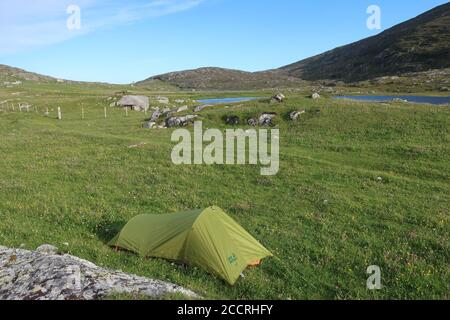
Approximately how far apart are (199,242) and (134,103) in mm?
75367

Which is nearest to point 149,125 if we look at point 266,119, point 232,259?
point 266,119

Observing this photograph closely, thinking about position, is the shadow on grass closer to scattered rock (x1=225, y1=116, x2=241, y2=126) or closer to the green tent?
the green tent

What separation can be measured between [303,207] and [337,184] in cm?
514

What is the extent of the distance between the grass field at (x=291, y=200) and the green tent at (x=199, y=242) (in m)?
0.41

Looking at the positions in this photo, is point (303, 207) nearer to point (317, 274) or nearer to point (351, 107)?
point (317, 274)

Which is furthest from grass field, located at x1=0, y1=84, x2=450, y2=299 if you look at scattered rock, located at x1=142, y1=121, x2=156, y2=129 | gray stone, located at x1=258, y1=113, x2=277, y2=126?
scattered rock, located at x1=142, y1=121, x2=156, y2=129

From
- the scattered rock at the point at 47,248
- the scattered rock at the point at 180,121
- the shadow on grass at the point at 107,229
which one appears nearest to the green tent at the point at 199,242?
the shadow on grass at the point at 107,229

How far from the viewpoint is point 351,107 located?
1895 inches

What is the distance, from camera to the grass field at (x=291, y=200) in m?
14.6

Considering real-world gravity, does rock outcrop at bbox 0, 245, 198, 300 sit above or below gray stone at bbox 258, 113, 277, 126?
below

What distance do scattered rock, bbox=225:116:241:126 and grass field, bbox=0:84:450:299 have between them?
938 centimetres

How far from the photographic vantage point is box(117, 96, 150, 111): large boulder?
8616 centimetres

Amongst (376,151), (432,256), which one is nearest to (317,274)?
(432,256)

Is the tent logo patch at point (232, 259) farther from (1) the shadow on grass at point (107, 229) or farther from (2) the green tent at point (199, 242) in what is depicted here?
(1) the shadow on grass at point (107, 229)
